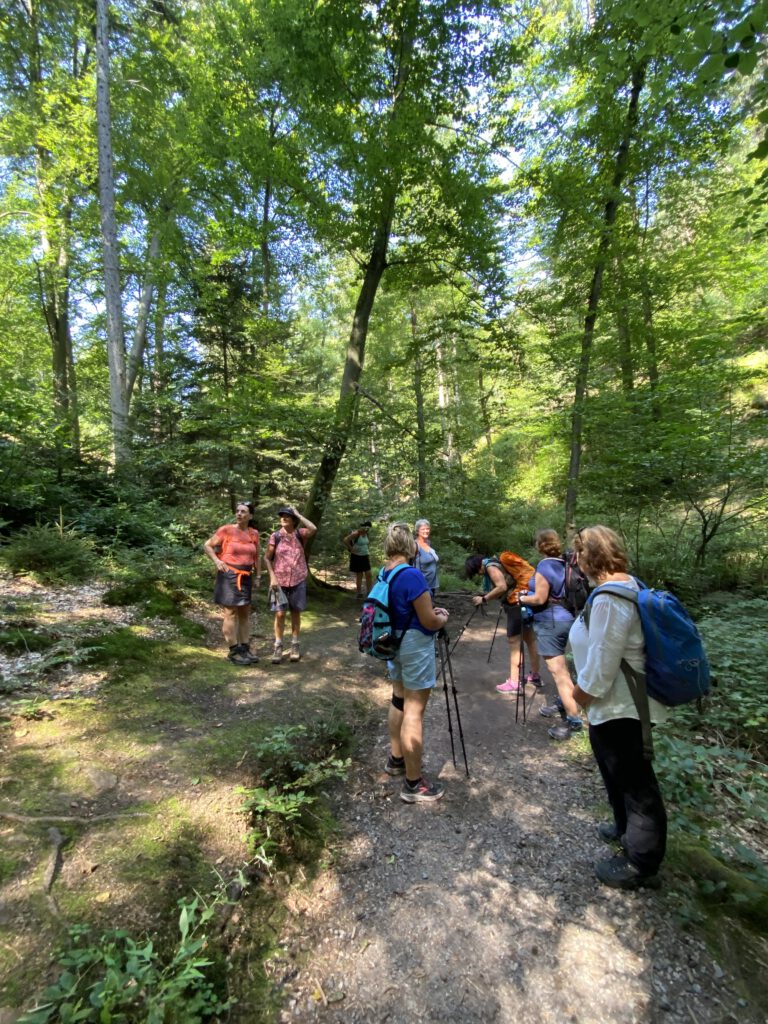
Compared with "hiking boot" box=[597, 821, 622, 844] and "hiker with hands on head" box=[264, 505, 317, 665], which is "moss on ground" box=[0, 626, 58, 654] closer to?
"hiker with hands on head" box=[264, 505, 317, 665]

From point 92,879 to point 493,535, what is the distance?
14.4 meters

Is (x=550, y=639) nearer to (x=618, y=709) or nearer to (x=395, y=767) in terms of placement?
(x=395, y=767)

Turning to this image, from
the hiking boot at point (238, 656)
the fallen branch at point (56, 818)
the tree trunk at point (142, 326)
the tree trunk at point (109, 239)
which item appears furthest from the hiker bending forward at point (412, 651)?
the tree trunk at point (142, 326)

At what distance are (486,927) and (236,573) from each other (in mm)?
4322

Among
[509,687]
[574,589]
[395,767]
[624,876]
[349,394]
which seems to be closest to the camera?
[624,876]

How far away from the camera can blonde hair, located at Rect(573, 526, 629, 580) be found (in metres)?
2.70

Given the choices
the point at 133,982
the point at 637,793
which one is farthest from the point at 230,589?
the point at 637,793

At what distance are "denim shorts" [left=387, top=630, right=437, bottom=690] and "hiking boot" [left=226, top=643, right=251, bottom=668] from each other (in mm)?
3169

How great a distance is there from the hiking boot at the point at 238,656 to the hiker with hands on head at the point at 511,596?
3124mm

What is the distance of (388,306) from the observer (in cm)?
1652

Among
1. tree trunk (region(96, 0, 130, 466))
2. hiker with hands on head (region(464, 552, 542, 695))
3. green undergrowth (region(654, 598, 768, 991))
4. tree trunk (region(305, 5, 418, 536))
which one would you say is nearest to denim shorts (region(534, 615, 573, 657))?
hiker with hands on head (region(464, 552, 542, 695))

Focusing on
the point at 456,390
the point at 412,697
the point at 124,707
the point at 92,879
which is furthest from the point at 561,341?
the point at 456,390

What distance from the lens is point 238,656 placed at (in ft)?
19.4

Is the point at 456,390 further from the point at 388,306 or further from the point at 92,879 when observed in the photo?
the point at 92,879
